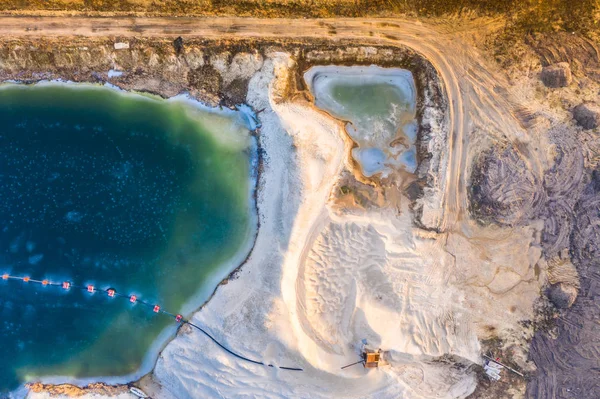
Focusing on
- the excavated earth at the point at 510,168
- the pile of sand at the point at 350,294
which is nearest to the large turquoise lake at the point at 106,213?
the excavated earth at the point at 510,168

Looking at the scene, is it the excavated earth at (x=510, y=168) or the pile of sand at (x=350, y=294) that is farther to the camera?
the excavated earth at (x=510, y=168)

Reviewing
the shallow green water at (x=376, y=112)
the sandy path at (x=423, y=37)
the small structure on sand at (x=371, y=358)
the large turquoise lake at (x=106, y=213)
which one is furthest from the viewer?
the large turquoise lake at (x=106, y=213)

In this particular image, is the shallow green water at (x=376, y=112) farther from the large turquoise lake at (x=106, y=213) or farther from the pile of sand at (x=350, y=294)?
the large turquoise lake at (x=106, y=213)

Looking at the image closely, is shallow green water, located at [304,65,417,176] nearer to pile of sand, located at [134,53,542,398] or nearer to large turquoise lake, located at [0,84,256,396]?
pile of sand, located at [134,53,542,398]

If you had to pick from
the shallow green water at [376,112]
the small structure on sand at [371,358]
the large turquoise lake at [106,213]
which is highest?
the shallow green water at [376,112]

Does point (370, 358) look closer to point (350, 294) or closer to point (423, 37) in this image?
point (350, 294)

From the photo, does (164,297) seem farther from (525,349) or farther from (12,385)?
(525,349)

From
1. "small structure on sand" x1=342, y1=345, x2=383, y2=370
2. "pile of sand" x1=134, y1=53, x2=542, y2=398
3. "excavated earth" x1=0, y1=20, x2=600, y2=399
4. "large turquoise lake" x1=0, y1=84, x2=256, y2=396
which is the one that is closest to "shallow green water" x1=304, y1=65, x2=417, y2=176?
"excavated earth" x1=0, y1=20, x2=600, y2=399
